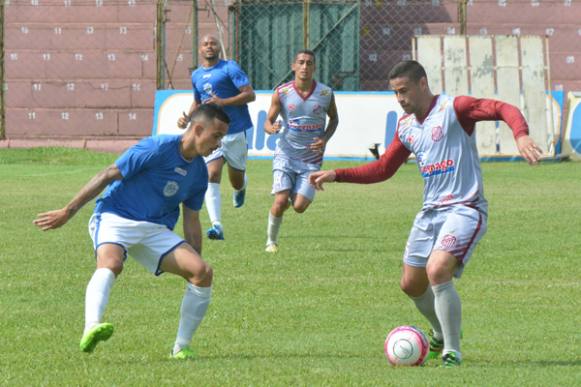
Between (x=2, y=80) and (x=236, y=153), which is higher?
(x=2, y=80)

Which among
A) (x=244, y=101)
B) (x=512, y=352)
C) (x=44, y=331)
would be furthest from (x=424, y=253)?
(x=244, y=101)

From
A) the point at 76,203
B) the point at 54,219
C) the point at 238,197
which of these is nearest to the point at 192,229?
the point at 76,203

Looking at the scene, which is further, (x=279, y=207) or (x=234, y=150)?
(x=234, y=150)

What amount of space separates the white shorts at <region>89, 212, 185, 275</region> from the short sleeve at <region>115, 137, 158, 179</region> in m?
0.30

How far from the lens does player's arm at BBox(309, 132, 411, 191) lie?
26.5ft

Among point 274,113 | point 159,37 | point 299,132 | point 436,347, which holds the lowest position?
point 436,347

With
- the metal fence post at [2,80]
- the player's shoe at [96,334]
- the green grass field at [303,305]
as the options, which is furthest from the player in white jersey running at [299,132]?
the metal fence post at [2,80]

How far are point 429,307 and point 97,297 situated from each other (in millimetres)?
2110

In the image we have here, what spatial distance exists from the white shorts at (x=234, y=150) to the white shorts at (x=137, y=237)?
720cm

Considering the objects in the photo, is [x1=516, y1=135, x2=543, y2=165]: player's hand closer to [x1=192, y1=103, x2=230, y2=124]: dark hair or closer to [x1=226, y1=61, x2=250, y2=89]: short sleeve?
[x1=192, y1=103, x2=230, y2=124]: dark hair

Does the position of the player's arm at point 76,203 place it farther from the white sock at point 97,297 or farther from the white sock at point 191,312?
the white sock at point 191,312

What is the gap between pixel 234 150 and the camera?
49.9ft

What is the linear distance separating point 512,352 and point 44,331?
317 centimetres

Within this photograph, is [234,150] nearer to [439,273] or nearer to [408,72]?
[408,72]
